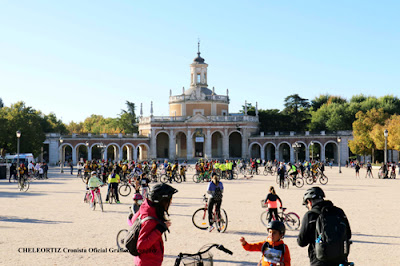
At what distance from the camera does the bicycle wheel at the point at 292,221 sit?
1295 cm

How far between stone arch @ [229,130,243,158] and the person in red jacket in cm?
7273

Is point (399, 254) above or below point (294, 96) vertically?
below

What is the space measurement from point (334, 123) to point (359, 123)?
1597cm

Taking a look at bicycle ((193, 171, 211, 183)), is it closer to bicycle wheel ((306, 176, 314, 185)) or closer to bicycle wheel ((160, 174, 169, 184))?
bicycle wheel ((160, 174, 169, 184))

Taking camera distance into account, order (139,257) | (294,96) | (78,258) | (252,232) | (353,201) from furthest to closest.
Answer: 1. (294,96)
2. (353,201)
3. (252,232)
4. (78,258)
5. (139,257)

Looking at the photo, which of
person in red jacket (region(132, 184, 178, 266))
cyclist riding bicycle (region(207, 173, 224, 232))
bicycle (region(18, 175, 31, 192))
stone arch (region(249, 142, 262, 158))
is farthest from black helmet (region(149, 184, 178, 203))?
stone arch (region(249, 142, 262, 158))

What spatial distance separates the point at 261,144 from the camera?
7362 centimetres

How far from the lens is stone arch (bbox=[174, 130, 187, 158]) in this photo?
76.6 meters

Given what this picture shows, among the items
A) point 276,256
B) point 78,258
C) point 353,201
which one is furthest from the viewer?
point 353,201

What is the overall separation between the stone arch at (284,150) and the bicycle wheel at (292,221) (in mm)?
60234

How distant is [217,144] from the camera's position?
77.6 m

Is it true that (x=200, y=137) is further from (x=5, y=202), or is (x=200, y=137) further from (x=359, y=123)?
(x=5, y=202)

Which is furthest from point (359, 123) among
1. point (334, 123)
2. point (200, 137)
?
point (200, 137)

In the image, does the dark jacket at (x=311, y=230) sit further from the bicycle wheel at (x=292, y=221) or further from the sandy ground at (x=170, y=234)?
the bicycle wheel at (x=292, y=221)
